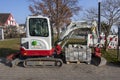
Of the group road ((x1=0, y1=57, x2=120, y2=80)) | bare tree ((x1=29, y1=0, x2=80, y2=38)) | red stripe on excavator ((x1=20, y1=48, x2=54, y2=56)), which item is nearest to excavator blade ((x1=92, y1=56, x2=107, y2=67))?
road ((x1=0, y1=57, x2=120, y2=80))

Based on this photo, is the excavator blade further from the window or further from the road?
the window

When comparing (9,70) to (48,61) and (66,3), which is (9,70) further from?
(66,3)

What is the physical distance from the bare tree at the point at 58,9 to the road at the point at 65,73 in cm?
2003

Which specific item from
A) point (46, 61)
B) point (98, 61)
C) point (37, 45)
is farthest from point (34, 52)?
point (98, 61)

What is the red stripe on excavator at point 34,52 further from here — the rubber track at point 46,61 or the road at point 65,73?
the road at point 65,73

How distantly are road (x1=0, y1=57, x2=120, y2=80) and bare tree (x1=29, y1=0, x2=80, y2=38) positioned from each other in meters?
20.0

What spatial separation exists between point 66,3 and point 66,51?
2135cm

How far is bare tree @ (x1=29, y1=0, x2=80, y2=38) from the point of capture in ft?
111

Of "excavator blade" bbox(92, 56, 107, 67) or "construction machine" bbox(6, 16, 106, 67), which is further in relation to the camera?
"excavator blade" bbox(92, 56, 107, 67)

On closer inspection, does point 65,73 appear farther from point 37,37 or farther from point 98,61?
point 98,61

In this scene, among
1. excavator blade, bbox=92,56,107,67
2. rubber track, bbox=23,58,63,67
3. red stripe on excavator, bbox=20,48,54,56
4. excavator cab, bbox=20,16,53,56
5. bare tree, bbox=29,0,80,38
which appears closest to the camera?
rubber track, bbox=23,58,63,67

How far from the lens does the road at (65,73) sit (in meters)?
10.9

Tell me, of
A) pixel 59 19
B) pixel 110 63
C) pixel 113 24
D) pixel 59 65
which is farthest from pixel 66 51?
pixel 59 19

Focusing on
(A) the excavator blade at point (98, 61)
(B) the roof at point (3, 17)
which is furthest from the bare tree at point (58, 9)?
(B) the roof at point (3, 17)
